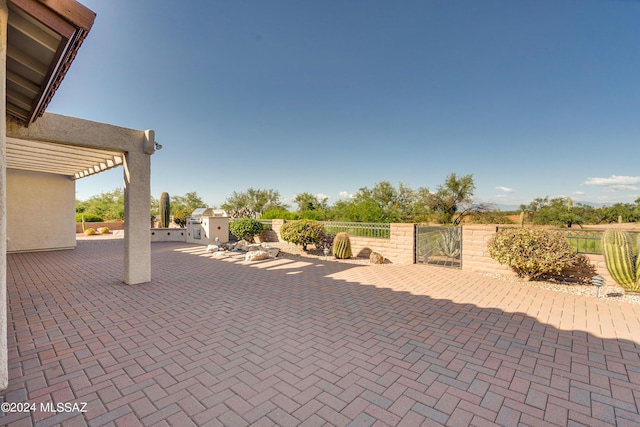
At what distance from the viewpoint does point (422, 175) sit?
21.2 meters

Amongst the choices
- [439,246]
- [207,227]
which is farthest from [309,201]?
[439,246]

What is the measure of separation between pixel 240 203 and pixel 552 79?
29.9 metres

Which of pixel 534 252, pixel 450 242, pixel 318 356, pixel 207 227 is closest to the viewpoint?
pixel 318 356

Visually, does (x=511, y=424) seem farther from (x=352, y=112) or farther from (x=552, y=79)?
(x=352, y=112)

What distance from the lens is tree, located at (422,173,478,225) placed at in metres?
19.8

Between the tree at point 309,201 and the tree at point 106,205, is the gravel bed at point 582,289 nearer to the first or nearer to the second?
the tree at point 309,201

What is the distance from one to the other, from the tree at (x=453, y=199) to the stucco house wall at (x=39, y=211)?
22.0m

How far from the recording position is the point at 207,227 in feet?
45.8

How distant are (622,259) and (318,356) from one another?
7.30m

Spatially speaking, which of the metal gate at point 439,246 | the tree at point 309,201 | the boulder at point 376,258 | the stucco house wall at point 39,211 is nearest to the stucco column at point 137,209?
the boulder at point 376,258

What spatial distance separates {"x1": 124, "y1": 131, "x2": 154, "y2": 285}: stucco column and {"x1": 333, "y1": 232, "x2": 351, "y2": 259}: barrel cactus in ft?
20.8

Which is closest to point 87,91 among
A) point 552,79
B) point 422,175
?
point 552,79

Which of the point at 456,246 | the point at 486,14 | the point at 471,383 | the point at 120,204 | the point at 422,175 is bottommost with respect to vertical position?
the point at 471,383

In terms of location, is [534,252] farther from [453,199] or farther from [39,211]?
[39,211]
